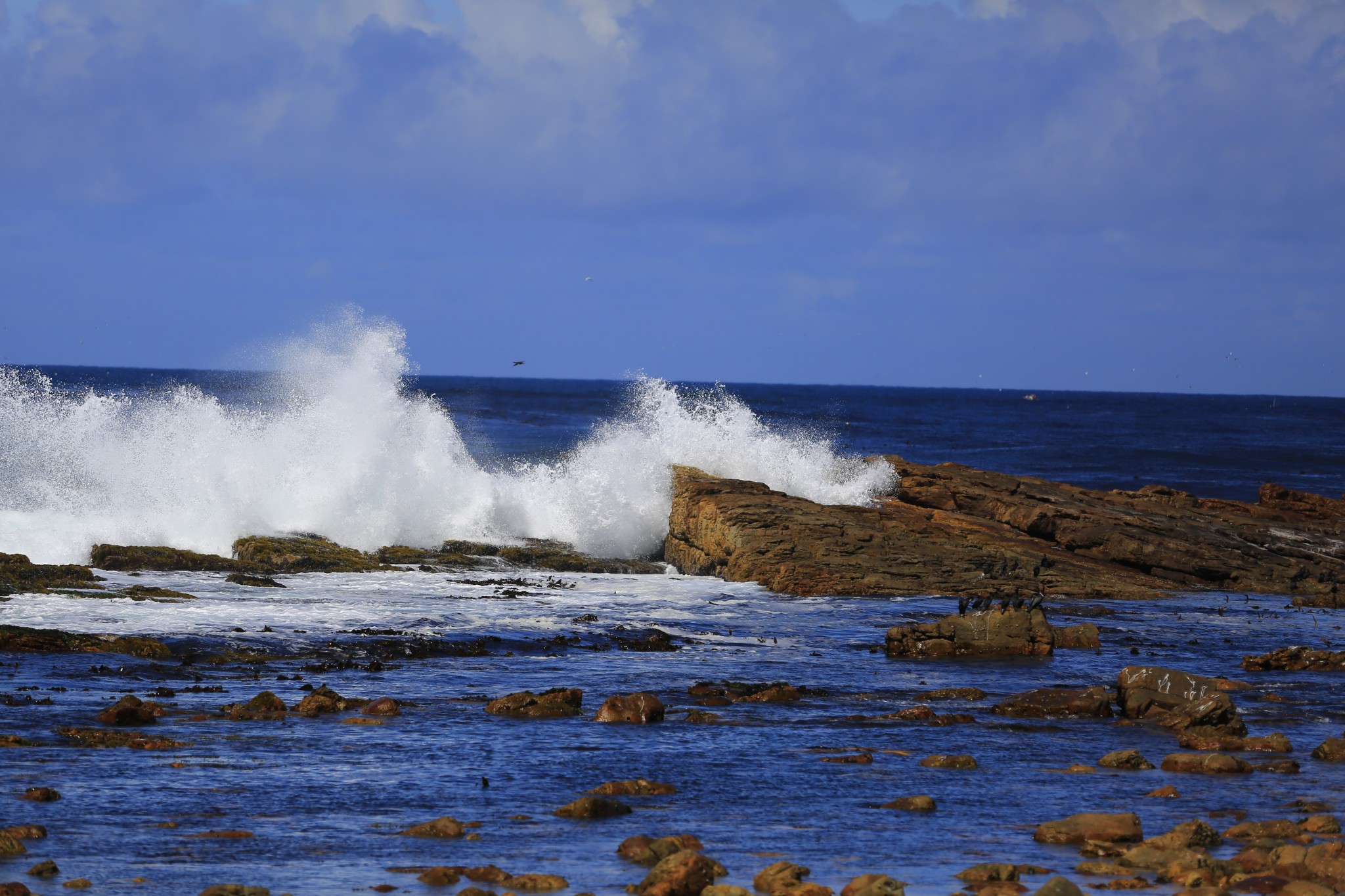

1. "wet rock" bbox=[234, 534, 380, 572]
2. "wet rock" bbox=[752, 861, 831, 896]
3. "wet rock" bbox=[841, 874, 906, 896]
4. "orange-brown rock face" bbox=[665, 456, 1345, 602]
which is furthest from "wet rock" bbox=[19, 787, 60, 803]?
"orange-brown rock face" bbox=[665, 456, 1345, 602]

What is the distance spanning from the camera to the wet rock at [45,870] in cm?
674

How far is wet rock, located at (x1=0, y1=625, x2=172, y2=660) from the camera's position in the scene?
13258 millimetres

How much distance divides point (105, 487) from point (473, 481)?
6.96 meters

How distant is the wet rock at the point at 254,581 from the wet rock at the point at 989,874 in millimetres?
13198

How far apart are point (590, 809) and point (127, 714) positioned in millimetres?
4272

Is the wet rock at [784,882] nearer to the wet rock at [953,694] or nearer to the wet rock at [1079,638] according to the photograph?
the wet rock at [953,694]

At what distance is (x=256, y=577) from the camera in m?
18.5

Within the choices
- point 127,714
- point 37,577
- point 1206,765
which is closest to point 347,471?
point 37,577

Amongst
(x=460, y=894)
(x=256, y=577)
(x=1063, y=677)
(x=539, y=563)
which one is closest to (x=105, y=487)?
(x=256, y=577)

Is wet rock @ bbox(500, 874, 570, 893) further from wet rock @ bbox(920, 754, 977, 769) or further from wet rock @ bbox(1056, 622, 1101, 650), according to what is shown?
wet rock @ bbox(1056, 622, 1101, 650)

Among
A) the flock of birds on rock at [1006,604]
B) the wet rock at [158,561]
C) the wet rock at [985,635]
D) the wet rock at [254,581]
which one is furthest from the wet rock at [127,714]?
the wet rock at [158,561]

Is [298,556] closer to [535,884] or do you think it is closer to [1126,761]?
[1126,761]

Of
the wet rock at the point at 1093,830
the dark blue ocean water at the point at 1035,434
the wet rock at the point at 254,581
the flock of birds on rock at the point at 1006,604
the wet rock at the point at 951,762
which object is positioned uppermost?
the dark blue ocean water at the point at 1035,434

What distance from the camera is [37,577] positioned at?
17391 mm
